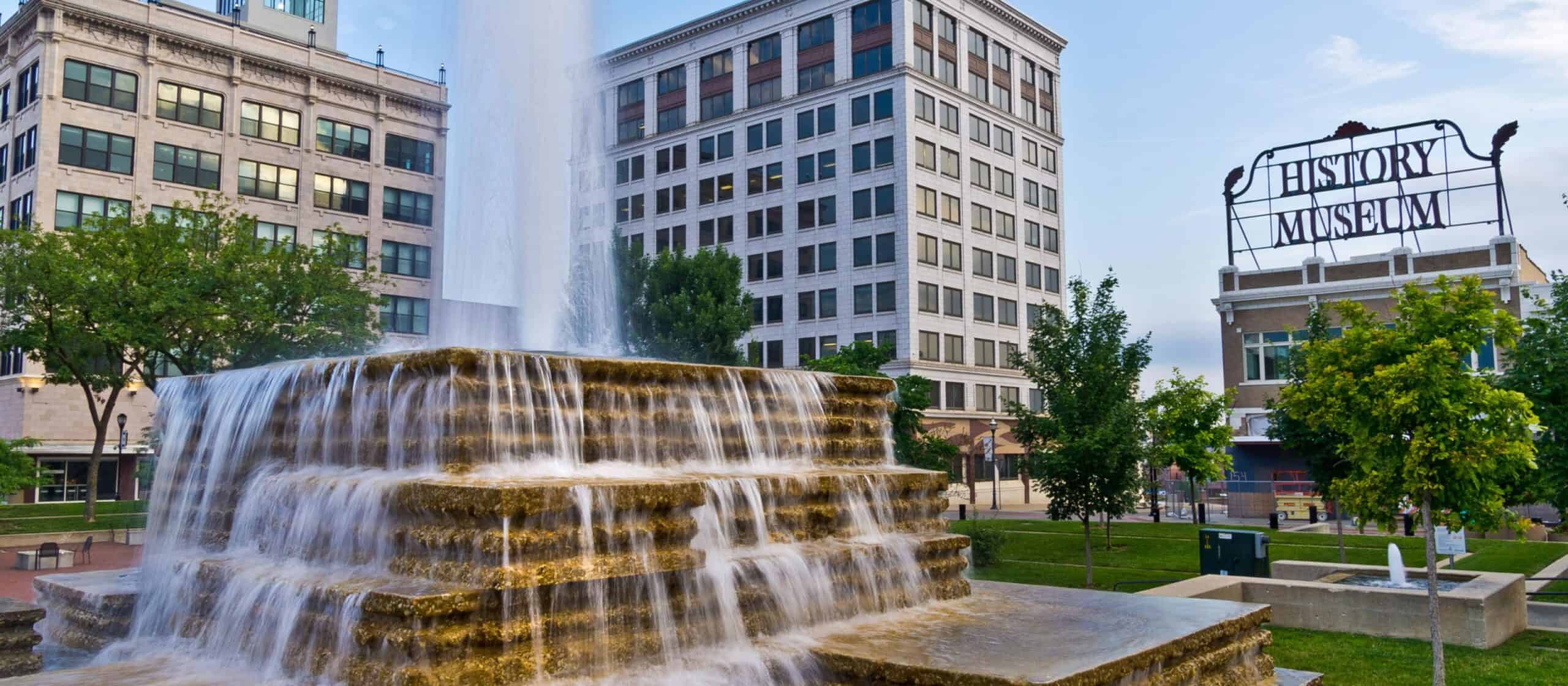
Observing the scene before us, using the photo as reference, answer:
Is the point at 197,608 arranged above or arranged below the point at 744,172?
below

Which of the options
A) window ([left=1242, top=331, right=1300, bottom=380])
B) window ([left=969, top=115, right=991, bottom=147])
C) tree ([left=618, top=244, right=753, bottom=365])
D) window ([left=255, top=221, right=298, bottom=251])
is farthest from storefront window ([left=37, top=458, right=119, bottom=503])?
window ([left=1242, top=331, right=1300, bottom=380])

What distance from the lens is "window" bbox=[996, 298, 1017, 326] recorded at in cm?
7275

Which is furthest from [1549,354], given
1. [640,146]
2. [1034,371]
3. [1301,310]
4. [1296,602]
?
[640,146]

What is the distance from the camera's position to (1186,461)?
38750 mm

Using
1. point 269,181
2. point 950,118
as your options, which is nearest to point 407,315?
point 269,181

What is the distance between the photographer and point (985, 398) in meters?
71.3

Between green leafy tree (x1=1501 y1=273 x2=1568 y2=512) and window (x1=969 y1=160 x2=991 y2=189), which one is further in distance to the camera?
window (x1=969 y1=160 x2=991 y2=189)

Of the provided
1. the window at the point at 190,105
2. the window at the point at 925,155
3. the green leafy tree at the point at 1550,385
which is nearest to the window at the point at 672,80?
the window at the point at 925,155

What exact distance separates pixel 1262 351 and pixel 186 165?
55.7 m

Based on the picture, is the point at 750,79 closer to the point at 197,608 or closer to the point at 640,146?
the point at 640,146

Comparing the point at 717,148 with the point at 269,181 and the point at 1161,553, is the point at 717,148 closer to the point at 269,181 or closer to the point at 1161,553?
the point at 269,181

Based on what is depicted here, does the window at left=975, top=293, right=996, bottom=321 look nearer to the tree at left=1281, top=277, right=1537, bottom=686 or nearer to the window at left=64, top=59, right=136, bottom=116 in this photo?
the window at left=64, top=59, right=136, bottom=116

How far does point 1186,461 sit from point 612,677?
34.6 metres

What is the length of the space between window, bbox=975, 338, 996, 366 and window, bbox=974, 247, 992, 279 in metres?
4.57
